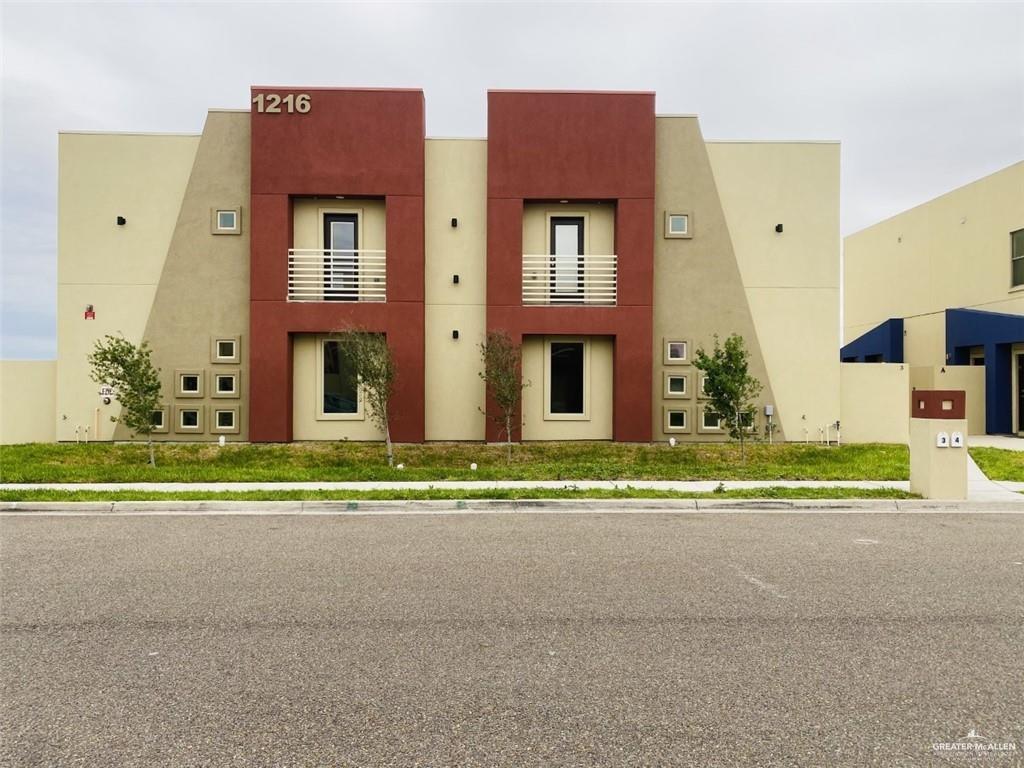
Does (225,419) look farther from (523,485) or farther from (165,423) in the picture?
(523,485)

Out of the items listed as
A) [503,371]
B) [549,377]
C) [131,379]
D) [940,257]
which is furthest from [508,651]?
[940,257]

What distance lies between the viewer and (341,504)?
1052 cm

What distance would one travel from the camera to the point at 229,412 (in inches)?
724

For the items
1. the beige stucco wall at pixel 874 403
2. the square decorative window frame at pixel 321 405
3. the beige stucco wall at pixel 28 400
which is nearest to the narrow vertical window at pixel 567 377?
the square decorative window frame at pixel 321 405

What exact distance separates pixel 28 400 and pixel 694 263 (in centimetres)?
1935

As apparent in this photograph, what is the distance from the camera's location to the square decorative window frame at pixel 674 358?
18.8 m

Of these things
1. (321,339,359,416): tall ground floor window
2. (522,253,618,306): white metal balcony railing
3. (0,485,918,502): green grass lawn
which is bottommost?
(0,485,918,502): green grass lawn

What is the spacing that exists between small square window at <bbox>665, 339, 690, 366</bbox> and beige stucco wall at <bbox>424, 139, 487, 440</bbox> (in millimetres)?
5237

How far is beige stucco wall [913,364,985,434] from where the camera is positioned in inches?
1010

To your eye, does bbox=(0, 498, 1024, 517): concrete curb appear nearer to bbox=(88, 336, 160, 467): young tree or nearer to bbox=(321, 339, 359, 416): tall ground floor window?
bbox=(88, 336, 160, 467): young tree

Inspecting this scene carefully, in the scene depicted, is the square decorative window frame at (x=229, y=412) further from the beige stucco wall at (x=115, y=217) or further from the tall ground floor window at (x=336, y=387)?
the beige stucco wall at (x=115, y=217)

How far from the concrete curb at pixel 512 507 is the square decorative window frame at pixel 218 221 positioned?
10054 millimetres

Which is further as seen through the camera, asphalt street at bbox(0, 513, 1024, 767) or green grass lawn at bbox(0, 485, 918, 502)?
green grass lawn at bbox(0, 485, 918, 502)

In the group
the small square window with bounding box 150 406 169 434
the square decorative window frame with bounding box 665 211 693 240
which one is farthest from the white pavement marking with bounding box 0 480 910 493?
the square decorative window frame with bounding box 665 211 693 240
